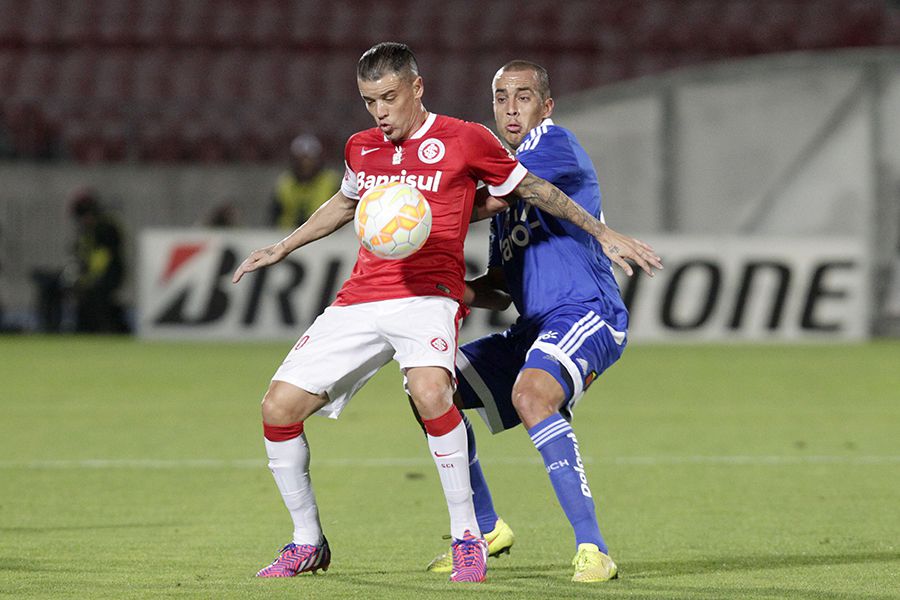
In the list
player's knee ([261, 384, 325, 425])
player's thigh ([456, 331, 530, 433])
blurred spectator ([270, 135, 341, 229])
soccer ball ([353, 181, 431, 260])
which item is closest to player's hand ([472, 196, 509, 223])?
soccer ball ([353, 181, 431, 260])

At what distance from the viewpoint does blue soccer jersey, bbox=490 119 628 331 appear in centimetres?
556

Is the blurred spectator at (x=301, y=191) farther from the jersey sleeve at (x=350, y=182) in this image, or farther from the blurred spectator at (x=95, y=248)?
the jersey sleeve at (x=350, y=182)

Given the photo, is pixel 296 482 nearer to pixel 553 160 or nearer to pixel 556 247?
pixel 556 247

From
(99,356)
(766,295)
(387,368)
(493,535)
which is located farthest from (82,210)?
(493,535)

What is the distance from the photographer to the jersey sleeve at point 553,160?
5.54m

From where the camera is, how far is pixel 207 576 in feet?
16.8

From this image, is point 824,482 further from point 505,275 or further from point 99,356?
point 99,356

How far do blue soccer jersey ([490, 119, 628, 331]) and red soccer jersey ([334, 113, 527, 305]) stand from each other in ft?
0.91

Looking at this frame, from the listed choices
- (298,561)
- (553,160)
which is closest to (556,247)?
(553,160)

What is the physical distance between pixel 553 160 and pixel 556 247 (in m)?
0.32

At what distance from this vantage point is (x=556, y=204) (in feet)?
17.4

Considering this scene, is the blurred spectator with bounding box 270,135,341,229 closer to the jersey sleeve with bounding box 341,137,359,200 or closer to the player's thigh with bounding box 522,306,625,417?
the jersey sleeve with bounding box 341,137,359,200

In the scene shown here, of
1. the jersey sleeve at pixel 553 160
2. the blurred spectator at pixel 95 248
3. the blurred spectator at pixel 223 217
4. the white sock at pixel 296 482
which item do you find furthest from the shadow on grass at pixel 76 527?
the blurred spectator at pixel 95 248

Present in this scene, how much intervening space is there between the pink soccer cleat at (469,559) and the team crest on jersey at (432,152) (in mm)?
1250
